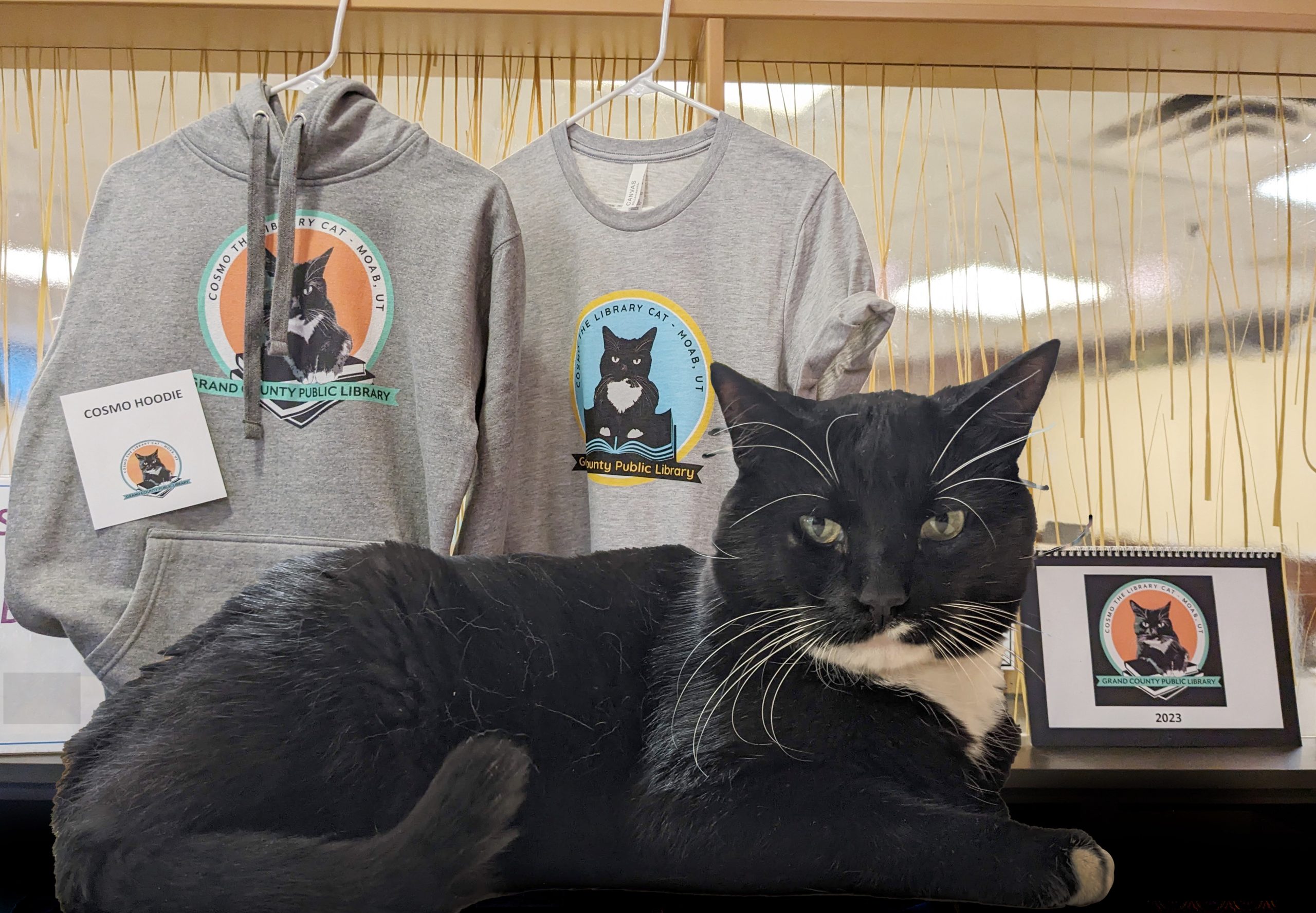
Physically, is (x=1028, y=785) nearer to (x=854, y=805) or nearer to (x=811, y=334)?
(x=854, y=805)

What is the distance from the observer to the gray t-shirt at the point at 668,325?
3.00ft

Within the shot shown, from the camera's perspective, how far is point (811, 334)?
0.92 metres

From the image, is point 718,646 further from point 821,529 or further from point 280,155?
point 280,155

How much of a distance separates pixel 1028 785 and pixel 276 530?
2.67ft

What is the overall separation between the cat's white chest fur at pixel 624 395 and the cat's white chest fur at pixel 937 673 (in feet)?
1.06

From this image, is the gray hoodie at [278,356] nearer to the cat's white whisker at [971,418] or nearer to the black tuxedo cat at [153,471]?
the black tuxedo cat at [153,471]

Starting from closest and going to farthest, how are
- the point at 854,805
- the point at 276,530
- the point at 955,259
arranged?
the point at 854,805 < the point at 276,530 < the point at 955,259

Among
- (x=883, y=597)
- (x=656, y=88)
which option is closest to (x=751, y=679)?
(x=883, y=597)

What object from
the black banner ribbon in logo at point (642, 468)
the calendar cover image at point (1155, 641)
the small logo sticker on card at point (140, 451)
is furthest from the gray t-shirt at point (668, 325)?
the calendar cover image at point (1155, 641)

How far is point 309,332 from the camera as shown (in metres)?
0.92

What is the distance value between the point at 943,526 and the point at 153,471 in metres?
0.76

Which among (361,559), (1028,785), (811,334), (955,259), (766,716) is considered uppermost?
(955,259)

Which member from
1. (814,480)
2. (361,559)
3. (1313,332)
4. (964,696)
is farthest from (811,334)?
(1313,332)

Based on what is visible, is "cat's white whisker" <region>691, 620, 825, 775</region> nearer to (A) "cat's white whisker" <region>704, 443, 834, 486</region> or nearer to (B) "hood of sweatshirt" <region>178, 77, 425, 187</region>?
(A) "cat's white whisker" <region>704, 443, 834, 486</region>
